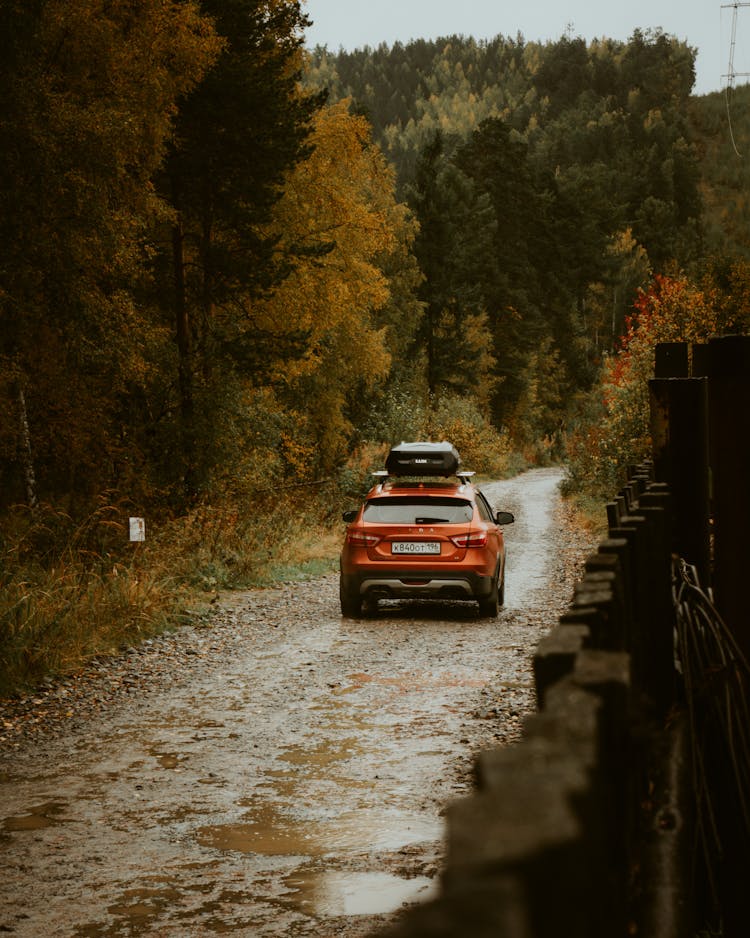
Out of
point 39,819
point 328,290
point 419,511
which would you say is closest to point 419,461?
point 419,511

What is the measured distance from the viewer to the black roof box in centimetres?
2178

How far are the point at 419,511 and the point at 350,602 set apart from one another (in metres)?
1.40

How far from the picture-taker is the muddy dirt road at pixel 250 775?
502cm

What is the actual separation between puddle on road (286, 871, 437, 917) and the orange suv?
856cm

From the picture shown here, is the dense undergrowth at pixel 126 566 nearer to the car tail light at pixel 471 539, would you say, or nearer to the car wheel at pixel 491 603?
the car tail light at pixel 471 539

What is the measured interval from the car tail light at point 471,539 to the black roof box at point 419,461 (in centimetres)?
775

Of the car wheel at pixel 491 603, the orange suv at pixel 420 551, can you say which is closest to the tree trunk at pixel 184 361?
the orange suv at pixel 420 551

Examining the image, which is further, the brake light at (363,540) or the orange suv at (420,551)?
the brake light at (363,540)

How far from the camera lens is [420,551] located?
13977mm

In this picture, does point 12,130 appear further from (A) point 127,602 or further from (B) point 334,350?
(B) point 334,350

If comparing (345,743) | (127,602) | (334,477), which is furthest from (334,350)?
(345,743)

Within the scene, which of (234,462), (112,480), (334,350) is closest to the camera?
(112,480)

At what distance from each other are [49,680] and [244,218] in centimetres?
1637

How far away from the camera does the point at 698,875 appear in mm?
4062
